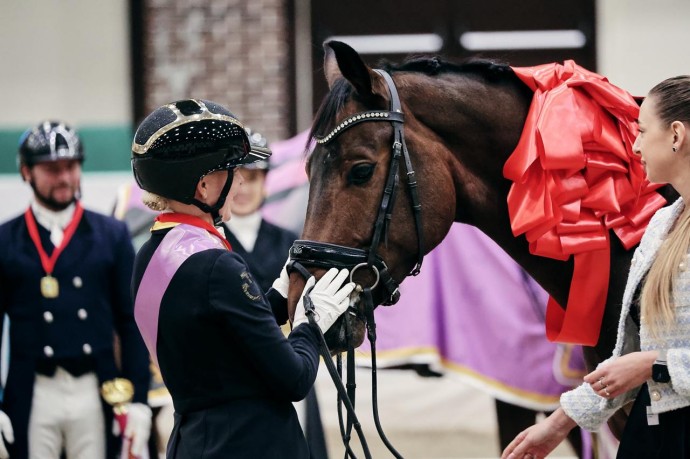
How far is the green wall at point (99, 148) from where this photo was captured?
6.41 meters

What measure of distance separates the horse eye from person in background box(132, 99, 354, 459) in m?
0.44

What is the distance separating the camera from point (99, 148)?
21.3ft

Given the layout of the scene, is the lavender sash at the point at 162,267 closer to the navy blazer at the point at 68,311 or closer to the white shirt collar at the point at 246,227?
the navy blazer at the point at 68,311

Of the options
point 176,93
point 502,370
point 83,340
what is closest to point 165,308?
point 83,340

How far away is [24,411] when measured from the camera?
393cm

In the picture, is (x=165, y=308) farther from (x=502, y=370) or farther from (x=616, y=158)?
(x=502, y=370)

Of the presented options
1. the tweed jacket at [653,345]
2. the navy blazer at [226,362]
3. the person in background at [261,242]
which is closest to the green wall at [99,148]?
the person in background at [261,242]

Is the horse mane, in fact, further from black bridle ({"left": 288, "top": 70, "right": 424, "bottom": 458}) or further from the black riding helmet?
the black riding helmet

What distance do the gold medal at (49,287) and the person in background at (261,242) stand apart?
2.42ft

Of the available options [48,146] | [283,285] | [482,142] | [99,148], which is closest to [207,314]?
[283,285]

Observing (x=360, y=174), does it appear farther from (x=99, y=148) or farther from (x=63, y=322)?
(x=99, y=148)

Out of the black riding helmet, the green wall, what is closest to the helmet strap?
the black riding helmet

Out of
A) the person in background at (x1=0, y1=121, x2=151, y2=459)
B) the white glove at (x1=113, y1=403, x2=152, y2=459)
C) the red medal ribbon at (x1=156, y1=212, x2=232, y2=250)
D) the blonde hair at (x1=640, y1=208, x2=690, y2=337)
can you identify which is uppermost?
the red medal ribbon at (x1=156, y1=212, x2=232, y2=250)

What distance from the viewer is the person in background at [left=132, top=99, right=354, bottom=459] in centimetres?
209
